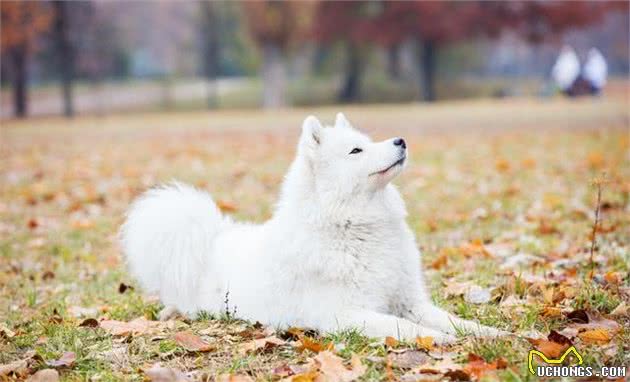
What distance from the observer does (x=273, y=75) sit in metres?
42.3

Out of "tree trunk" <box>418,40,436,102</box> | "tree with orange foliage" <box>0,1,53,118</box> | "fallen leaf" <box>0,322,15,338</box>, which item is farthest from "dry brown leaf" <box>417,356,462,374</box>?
"tree trunk" <box>418,40,436,102</box>

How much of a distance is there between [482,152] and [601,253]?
9366mm

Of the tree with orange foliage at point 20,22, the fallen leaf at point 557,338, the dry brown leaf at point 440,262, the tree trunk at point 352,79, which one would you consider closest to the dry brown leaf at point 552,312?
the fallen leaf at point 557,338

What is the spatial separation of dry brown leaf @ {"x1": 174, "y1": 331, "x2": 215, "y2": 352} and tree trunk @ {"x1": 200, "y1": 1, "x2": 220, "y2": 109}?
4241cm

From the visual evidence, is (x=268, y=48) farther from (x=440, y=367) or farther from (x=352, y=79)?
(x=440, y=367)

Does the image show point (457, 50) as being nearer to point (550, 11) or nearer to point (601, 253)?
point (550, 11)

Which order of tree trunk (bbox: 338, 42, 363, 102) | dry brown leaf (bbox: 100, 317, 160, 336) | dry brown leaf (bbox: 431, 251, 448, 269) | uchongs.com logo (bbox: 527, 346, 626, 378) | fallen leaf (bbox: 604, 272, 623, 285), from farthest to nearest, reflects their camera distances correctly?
tree trunk (bbox: 338, 42, 363, 102), dry brown leaf (bbox: 431, 251, 448, 269), fallen leaf (bbox: 604, 272, 623, 285), dry brown leaf (bbox: 100, 317, 160, 336), uchongs.com logo (bbox: 527, 346, 626, 378)

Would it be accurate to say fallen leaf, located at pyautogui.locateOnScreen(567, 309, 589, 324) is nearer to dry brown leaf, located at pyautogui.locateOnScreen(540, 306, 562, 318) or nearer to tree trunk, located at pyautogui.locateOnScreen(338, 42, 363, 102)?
dry brown leaf, located at pyautogui.locateOnScreen(540, 306, 562, 318)

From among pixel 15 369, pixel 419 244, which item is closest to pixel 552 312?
pixel 15 369

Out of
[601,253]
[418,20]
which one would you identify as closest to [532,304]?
[601,253]

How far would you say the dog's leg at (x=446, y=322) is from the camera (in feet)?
13.4

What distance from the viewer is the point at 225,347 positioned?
410 centimetres

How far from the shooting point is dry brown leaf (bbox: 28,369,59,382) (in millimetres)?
3703

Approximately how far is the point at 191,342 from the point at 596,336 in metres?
1.93
